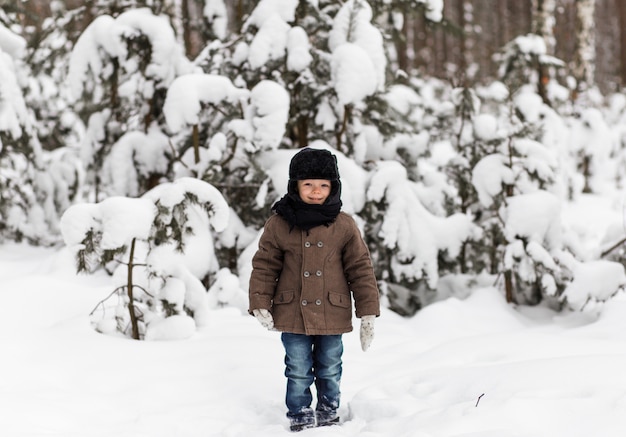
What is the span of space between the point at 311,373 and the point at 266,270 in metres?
0.66

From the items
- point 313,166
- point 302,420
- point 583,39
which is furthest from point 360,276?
point 583,39

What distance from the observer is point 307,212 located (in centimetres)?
308

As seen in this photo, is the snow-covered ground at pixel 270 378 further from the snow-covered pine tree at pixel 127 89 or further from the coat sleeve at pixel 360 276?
the snow-covered pine tree at pixel 127 89

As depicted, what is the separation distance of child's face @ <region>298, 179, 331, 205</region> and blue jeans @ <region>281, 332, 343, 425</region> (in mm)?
752

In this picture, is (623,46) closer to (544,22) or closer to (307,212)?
(544,22)

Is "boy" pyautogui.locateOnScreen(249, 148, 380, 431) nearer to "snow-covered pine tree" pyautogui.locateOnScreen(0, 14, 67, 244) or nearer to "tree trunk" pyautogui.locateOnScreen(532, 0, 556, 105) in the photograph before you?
"snow-covered pine tree" pyautogui.locateOnScreen(0, 14, 67, 244)

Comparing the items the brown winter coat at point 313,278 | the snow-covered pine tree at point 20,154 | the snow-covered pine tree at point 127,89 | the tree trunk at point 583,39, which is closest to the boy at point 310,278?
the brown winter coat at point 313,278

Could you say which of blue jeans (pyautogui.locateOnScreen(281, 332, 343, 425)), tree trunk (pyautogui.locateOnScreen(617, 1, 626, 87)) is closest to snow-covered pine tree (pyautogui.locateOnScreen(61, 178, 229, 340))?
blue jeans (pyautogui.locateOnScreen(281, 332, 343, 425))

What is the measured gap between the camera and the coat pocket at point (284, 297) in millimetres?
3125

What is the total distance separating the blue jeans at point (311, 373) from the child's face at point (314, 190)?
75 cm

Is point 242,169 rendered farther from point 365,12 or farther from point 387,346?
point 387,346

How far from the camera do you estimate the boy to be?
3.09 m

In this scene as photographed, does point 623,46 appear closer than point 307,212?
No

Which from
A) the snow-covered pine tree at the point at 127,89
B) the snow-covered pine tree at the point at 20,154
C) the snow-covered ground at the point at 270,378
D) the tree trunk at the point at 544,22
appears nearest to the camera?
the snow-covered ground at the point at 270,378
